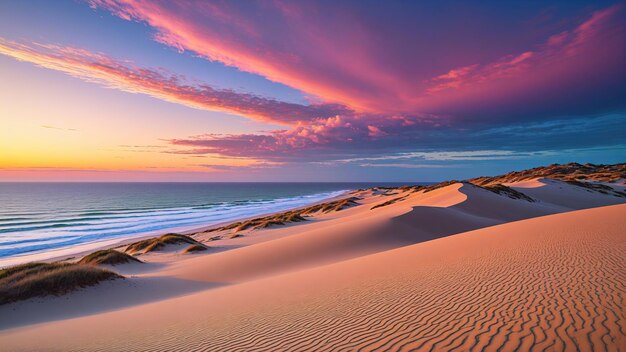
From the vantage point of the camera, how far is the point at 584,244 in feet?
33.4

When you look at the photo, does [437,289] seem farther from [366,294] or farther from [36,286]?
[36,286]

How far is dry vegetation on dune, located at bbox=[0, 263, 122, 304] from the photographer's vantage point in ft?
34.5

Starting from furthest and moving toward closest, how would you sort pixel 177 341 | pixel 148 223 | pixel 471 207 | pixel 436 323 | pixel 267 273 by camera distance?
pixel 148 223 → pixel 471 207 → pixel 267 273 → pixel 177 341 → pixel 436 323

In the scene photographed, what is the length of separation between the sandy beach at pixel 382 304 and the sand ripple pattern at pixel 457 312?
2cm

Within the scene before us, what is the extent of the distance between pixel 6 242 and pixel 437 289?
37.9 meters

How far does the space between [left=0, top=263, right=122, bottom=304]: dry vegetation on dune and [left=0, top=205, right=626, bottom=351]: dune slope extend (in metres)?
2.91

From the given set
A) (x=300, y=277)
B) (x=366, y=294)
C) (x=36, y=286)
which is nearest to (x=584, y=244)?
(x=366, y=294)

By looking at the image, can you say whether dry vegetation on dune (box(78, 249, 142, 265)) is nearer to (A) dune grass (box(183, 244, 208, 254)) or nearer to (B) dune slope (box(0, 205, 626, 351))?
(A) dune grass (box(183, 244, 208, 254))

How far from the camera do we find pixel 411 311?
19.8 ft

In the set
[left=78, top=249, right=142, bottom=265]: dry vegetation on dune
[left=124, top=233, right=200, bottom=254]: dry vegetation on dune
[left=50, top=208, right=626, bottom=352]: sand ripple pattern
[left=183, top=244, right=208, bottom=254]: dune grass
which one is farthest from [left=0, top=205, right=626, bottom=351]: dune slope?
[left=124, top=233, right=200, bottom=254]: dry vegetation on dune

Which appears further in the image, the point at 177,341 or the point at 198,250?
the point at 198,250

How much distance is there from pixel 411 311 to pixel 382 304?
84 centimetres

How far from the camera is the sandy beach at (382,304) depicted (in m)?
4.86

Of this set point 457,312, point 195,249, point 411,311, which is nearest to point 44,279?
point 195,249
